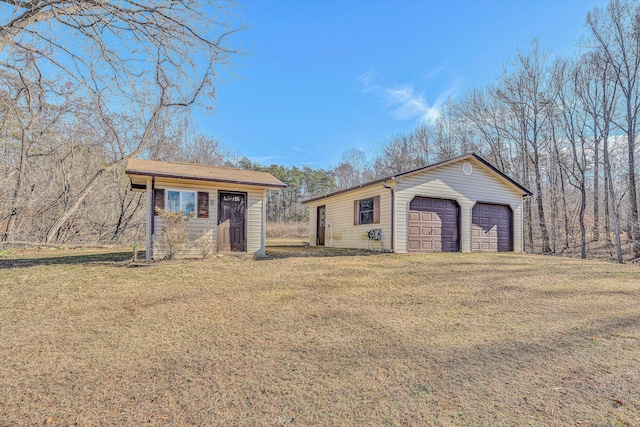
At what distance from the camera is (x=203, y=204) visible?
9.64 meters

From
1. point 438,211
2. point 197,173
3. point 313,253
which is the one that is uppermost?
point 197,173

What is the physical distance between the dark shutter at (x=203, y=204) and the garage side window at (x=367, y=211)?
619cm

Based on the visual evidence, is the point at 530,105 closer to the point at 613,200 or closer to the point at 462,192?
the point at 613,200

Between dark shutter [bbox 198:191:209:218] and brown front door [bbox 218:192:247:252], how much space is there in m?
0.42

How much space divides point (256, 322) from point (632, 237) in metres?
19.0

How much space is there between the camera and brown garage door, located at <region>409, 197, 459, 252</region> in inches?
455

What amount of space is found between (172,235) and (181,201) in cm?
152

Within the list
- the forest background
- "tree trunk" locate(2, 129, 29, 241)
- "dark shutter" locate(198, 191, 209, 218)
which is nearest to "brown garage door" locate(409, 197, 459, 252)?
"dark shutter" locate(198, 191, 209, 218)

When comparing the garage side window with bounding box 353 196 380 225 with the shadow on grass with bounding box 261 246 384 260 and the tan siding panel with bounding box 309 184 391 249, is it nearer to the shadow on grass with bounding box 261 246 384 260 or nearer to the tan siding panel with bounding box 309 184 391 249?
the tan siding panel with bounding box 309 184 391 249

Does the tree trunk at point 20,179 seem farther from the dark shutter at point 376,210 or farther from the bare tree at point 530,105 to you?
the bare tree at point 530,105

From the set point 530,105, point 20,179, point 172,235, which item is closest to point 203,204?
point 172,235

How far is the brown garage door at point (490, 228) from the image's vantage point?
1269 centimetres

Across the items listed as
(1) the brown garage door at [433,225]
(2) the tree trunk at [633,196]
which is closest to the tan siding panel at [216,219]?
(1) the brown garage door at [433,225]

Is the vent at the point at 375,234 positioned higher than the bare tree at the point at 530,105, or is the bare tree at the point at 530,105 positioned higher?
the bare tree at the point at 530,105
